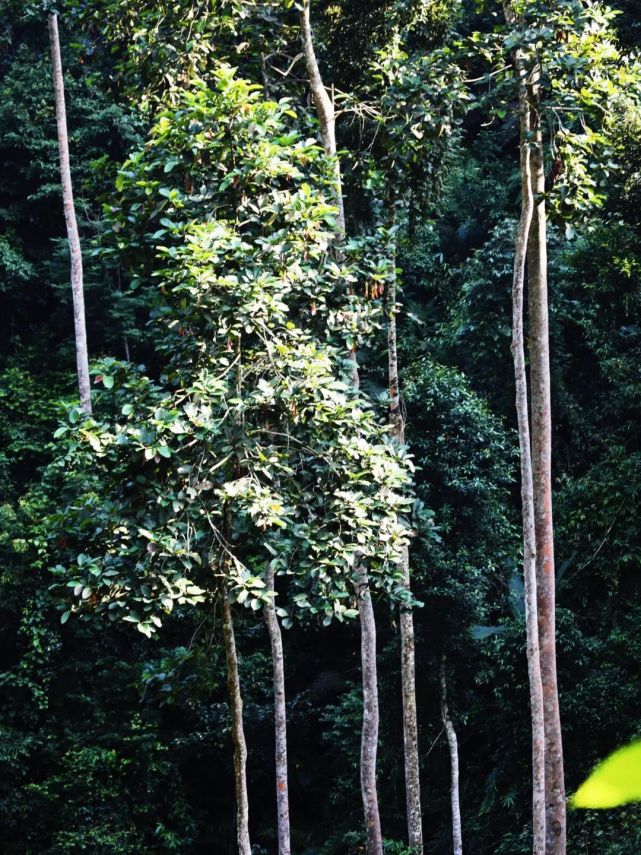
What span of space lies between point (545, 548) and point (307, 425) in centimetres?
249

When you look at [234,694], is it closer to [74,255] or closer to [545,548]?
[545,548]

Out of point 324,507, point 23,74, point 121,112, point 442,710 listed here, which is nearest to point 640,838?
point 442,710

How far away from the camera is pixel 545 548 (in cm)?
729

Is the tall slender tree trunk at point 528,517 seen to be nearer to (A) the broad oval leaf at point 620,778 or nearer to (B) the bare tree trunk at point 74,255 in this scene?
(B) the bare tree trunk at point 74,255

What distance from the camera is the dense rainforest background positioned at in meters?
5.57

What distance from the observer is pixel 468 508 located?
918 centimetres

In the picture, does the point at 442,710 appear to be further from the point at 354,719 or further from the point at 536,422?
the point at 536,422

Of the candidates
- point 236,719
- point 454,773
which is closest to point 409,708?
point 454,773

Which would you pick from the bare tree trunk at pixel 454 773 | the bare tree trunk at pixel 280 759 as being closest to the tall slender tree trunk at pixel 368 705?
the bare tree trunk at pixel 280 759

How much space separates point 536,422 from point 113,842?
605 cm

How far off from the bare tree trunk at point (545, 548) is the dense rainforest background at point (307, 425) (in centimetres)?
26

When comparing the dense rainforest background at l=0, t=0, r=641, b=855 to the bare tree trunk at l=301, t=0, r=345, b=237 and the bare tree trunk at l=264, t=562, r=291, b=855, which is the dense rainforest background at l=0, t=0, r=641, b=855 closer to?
the bare tree trunk at l=301, t=0, r=345, b=237

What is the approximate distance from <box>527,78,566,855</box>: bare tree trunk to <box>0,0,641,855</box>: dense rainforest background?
264 mm

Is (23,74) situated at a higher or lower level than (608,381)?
higher
